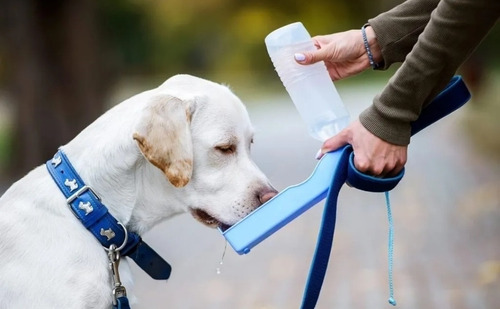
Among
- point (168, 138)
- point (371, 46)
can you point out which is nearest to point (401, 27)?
point (371, 46)

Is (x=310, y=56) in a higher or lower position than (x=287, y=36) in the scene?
lower

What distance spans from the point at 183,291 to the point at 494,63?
54.2 ft

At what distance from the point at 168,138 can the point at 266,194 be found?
19.5 inches

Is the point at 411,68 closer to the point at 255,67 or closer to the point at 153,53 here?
the point at 153,53

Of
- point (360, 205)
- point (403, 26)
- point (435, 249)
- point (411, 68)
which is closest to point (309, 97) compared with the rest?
point (403, 26)

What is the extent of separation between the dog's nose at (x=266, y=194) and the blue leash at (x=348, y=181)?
18.3 inches

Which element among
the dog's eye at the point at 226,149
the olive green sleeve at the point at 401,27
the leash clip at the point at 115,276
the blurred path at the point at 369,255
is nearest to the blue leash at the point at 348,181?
the olive green sleeve at the point at 401,27

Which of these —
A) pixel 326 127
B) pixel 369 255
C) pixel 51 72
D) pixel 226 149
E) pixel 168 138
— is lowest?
pixel 369 255

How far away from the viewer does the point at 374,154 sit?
3.05 metres

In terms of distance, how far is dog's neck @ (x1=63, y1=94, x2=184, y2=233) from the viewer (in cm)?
335

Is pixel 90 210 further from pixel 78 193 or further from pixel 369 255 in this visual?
pixel 369 255

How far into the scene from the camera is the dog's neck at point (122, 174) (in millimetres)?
3348

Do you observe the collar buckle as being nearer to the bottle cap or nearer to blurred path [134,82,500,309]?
the bottle cap

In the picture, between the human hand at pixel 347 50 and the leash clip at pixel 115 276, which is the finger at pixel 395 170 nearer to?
the human hand at pixel 347 50
